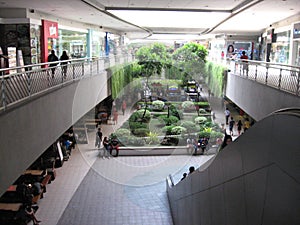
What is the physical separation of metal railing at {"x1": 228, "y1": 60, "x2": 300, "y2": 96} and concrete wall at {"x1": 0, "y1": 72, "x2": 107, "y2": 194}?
6763mm

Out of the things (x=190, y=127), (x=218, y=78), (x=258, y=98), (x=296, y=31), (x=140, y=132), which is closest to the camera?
(x=258, y=98)

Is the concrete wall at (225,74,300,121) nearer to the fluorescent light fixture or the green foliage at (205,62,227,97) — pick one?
the fluorescent light fixture

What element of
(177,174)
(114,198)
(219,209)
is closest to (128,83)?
(177,174)

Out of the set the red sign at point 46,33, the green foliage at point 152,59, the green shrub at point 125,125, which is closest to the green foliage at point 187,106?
the green foliage at point 152,59

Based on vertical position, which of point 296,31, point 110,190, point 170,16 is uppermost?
point 170,16

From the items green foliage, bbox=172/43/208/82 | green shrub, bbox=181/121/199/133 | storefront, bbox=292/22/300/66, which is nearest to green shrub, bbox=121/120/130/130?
green shrub, bbox=181/121/199/133

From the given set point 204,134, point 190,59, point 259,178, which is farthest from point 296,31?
point 190,59

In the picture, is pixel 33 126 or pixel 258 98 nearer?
pixel 33 126

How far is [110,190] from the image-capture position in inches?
580

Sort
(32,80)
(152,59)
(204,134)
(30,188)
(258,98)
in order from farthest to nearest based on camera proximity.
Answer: (152,59) → (204,134) → (258,98) → (30,188) → (32,80)

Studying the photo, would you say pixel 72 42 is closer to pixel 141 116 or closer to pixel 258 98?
pixel 141 116

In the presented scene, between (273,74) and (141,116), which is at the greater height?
(273,74)

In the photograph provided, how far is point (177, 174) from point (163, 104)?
17.1 meters

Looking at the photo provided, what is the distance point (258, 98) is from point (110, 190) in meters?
7.09
